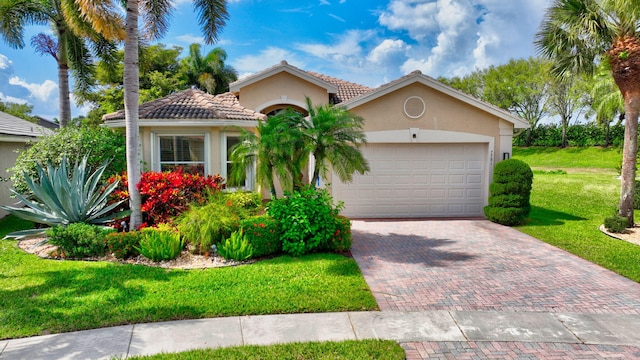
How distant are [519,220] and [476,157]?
8.64 feet

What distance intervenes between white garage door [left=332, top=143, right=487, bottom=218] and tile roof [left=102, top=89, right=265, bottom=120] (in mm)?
4358

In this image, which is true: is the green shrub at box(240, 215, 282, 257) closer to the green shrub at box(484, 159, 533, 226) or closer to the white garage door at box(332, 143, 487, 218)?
the white garage door at box(332, 143, 487, 218)

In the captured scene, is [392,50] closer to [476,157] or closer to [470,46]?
[470,46]

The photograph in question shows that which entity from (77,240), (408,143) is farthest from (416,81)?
(77,240)

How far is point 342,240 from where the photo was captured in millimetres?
8695

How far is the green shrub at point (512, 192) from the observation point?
11.8 meters

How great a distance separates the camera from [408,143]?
1312cm

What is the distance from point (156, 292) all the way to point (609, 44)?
1417cm

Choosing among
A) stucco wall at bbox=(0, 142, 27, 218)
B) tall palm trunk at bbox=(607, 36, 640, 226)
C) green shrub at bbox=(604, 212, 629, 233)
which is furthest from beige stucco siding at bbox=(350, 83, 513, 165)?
stucco wall at bbox=(0, 142, 27, 218)

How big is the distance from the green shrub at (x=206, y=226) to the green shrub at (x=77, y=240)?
1.76 metres

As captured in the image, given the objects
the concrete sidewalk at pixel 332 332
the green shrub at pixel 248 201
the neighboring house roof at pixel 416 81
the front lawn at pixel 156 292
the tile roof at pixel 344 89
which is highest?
the tile roof at pixel 344 89

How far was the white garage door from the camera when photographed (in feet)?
43.3

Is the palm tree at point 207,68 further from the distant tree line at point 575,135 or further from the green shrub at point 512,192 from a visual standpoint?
the green shrub at point 512,192

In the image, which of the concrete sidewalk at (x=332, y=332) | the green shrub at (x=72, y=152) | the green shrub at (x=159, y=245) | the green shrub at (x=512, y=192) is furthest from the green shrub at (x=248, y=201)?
the green shrub at (x=512, y=192)
